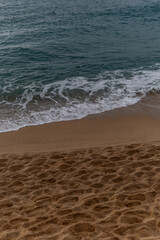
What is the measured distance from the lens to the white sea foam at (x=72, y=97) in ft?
29.3

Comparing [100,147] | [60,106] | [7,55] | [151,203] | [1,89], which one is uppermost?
[7,55]

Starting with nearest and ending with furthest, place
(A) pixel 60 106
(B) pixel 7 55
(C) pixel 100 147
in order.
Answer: (C) pixel 100 147 < (A) pixel 60 106 < (B) pixel 7 55

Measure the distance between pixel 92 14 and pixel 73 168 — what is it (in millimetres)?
19394

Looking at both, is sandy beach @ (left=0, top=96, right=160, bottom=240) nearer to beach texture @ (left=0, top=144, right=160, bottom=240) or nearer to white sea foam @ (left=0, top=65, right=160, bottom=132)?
beach texture @ (left=0, top=144, right=160, bottom=240)

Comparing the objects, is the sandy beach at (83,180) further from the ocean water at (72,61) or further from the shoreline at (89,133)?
the ocean water at (72,61)

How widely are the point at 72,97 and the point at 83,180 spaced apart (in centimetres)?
528

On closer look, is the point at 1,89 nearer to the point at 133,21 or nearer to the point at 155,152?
the point at 155,152

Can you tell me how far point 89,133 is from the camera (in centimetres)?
794

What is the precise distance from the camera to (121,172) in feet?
18.5

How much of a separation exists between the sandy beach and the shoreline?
3 centimetres

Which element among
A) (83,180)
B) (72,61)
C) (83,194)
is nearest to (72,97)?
(72,61)

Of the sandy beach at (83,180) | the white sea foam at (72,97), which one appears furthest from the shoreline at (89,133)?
the white sea foam at (72,97)

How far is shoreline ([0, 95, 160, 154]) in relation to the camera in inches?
290

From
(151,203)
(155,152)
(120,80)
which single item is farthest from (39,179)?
(120,80)
